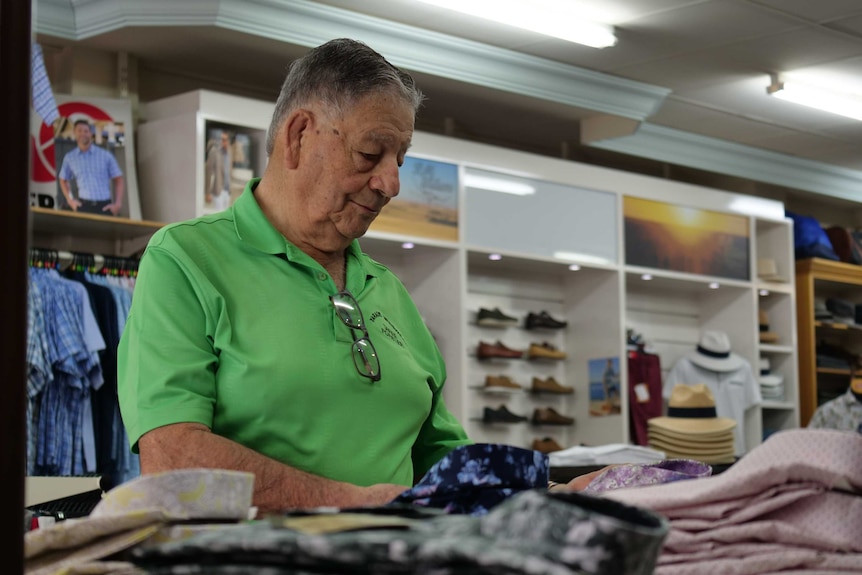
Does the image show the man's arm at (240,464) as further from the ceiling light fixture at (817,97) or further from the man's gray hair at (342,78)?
the ceiling light fixture at (817,97)

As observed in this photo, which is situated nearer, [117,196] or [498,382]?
[117,196]

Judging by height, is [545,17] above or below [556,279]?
above

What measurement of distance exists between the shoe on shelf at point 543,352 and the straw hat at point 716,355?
1.23 metres

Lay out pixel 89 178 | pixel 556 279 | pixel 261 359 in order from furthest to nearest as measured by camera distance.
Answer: pixel 556 279, pixel 89 178, pixel 261 359

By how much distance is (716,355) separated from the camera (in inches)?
328

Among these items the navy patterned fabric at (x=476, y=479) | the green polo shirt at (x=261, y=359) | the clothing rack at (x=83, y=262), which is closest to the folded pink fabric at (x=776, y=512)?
the navy patterned fabric at (x=476, y=479)

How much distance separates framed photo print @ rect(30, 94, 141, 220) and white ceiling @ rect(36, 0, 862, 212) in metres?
0.38

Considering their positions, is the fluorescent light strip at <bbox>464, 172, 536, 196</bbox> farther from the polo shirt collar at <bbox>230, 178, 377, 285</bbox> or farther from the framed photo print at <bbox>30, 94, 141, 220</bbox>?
the polo shirt collar at <bbox>230, 178, 377, 285</bbox>

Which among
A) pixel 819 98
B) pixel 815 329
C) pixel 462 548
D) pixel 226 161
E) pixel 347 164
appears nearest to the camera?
pixel 462 548

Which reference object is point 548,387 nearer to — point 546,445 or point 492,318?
point 546,445

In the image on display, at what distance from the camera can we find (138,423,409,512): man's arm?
1534 mm

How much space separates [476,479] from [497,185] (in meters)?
5.89

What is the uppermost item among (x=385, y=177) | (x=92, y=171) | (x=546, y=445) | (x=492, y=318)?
(x=92, y=171)

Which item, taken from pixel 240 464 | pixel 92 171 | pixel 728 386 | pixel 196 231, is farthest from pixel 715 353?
pixel 240 464
